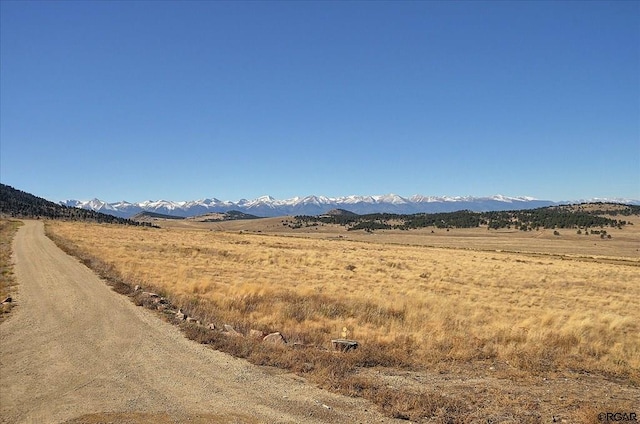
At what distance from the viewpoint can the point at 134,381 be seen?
332 inches

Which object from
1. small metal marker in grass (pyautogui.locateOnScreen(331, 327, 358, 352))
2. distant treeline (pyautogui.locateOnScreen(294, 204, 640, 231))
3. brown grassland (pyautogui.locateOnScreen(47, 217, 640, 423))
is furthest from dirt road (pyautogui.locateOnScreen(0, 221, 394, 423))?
distant treeline (pyautogui.locateOnScreen(294, 204, 640, 231))

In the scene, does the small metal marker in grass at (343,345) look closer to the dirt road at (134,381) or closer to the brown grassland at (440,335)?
the brown grassland at (440,335)

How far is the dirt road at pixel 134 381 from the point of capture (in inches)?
278

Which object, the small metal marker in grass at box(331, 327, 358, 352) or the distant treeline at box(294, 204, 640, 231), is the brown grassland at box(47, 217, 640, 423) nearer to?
the small metal marker in grass at box(331, 327, 358, 352)

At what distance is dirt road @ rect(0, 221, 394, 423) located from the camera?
706cm

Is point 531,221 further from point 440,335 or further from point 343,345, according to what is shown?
point 343,345

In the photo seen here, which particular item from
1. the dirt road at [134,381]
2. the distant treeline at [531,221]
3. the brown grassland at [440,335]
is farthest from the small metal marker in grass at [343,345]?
the distant treeline at [531,221]

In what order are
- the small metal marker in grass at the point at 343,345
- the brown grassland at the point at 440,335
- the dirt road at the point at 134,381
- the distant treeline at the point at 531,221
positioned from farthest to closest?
the distant treeline at the point at 531,221
the small metal marker in grass at the point at 343,345
the brown grassland at the point at 440,335
the dirt road at the point at 134,381

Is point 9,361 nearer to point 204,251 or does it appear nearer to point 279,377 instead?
point 279,377

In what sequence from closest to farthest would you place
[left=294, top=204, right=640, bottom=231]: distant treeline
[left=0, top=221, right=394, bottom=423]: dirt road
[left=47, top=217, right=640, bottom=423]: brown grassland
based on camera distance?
[left=0, top=221, right=394, bottom=423]: dirt road < [left=47, top=217, right=640, bottom=423]: brown grassland < [left=294, top=204, right=640, bottom=231]: distant treeline

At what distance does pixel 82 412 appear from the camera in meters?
→ 7.07

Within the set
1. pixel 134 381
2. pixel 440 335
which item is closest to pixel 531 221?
pixel 440 335

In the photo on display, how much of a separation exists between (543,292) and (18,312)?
28.5 metres

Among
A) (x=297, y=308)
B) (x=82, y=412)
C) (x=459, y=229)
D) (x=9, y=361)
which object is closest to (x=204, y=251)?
(x=297, y=308)
